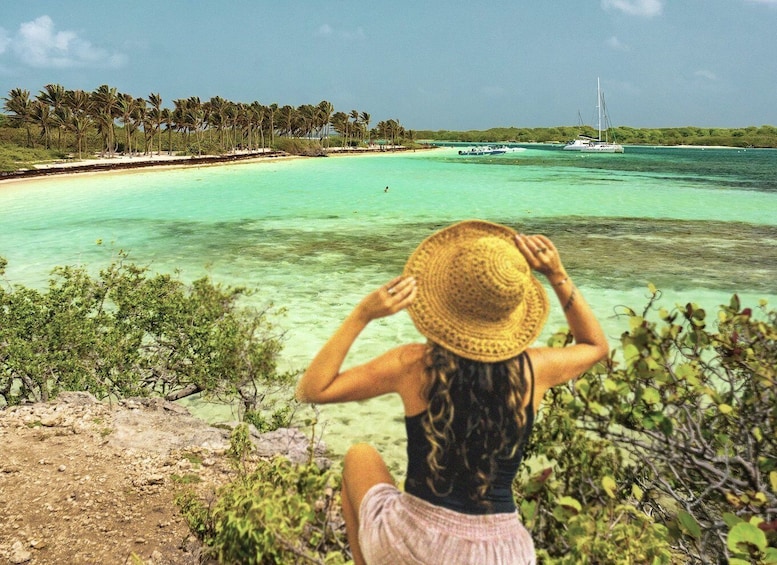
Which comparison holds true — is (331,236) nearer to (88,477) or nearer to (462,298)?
(88,477)

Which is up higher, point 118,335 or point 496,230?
point 496,230

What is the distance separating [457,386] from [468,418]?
107 mm

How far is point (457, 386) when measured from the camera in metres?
1.81

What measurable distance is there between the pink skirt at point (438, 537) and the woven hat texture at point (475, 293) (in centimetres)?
52

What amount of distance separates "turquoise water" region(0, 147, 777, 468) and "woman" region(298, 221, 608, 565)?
3.83 meters

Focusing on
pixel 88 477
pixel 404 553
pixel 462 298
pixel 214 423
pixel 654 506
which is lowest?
pixel 214 423

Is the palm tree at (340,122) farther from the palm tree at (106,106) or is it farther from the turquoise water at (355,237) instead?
the turquoise water at (355,237)

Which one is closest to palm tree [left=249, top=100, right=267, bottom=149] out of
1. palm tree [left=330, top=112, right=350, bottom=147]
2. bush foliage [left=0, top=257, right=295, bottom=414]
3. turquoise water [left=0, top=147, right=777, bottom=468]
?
palm tree [left=330, top=112, right=350, bottom=147]

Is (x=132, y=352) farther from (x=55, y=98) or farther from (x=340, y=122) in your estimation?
(x=340, y=122)

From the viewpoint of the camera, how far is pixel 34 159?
151ft

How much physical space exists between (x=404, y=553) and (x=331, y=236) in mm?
16296

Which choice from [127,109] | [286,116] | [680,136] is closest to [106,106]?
[127,109]

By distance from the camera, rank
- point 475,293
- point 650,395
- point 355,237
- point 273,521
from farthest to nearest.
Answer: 1. point 355,237
2. point 650,395
3. point 273,521
4. point 475,293

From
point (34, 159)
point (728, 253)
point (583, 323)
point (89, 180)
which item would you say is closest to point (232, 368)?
point (583, 323)
